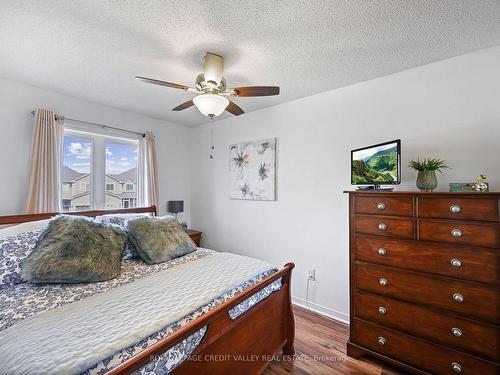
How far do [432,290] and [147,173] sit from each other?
11.3 ft

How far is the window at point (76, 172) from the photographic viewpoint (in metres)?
2.85

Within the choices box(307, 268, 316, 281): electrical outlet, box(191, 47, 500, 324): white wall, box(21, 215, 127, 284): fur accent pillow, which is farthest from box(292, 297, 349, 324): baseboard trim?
box(21, 215, 127, 284): fur accent pillow

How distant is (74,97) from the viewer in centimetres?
287

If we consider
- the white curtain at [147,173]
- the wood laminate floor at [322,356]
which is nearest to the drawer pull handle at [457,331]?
the wood laminate floor at [322,356]

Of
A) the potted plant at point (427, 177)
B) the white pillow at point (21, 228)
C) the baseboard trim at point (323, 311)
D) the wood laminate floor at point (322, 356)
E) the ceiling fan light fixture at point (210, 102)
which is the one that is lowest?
the wood laminate floor at point (322, 356)

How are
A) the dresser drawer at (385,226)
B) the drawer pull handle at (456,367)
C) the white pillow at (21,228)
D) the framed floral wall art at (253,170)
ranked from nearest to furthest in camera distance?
the drawer pull handle at (456,367) → the dresser drawer at (385,226) → the white pillow at (21,228) → the framed floral wall art at (253,170)

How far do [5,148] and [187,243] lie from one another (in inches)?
83.9

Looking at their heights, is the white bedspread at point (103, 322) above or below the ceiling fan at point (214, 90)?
below

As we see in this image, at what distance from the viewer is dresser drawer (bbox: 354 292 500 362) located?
4.91 feet

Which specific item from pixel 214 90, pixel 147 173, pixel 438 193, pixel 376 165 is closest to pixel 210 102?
pixel 214 90

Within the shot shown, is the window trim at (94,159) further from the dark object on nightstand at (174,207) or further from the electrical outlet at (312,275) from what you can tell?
the electrical outlet at (312,275)

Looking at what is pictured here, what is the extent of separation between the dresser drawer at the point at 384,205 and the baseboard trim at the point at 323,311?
1331 mm

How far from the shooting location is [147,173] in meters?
3.48

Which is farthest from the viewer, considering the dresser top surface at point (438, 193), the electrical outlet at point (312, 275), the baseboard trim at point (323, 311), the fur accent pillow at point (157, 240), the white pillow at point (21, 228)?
the electrical outlet at point (312, 275)
